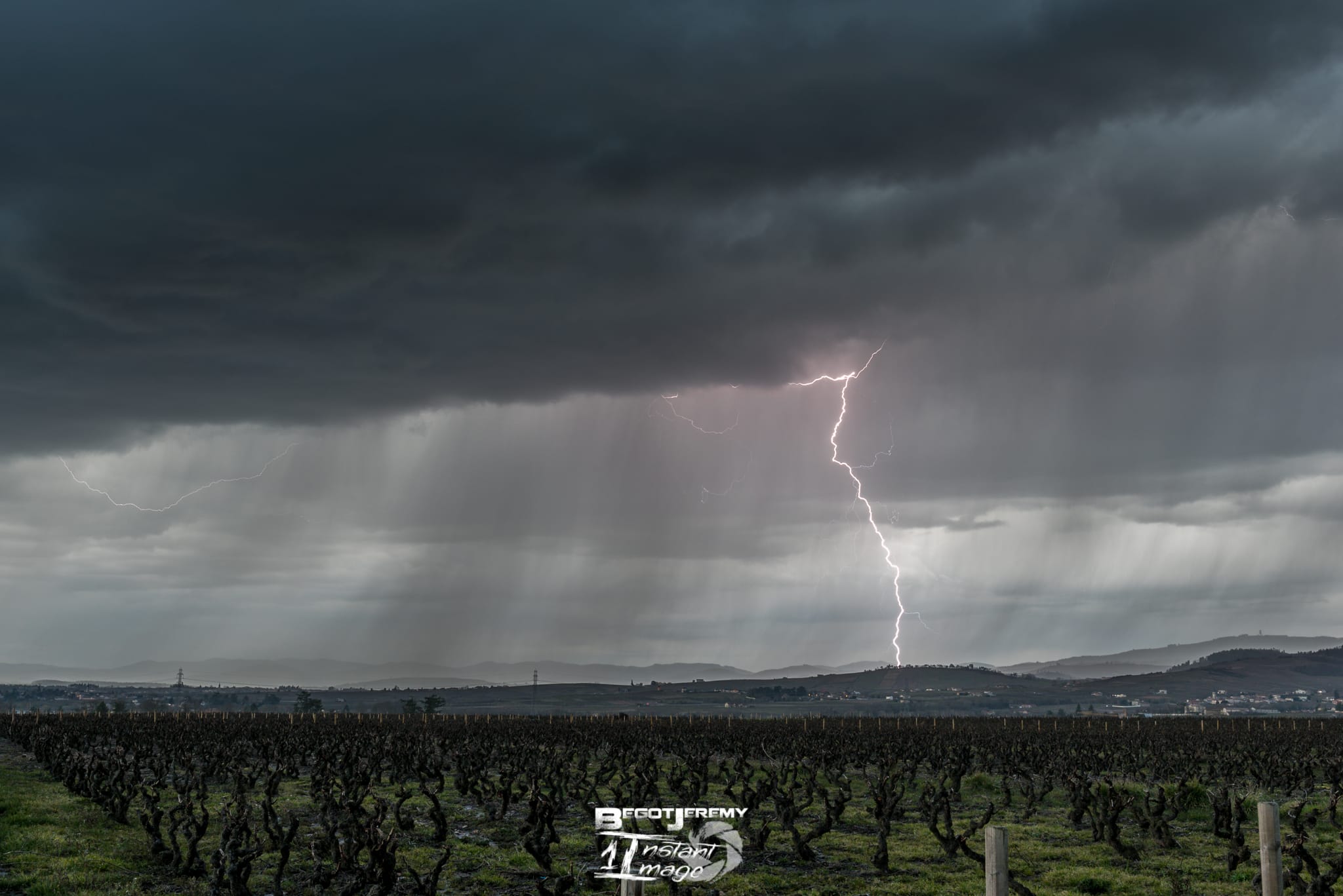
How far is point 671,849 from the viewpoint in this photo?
70.9 feet

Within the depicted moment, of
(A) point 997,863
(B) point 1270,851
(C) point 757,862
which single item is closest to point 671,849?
(C) point 757,862

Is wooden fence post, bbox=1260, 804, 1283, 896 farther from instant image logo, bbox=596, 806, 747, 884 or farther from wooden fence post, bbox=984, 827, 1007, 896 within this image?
instant image logo, bbox=596, 806, 747, 884

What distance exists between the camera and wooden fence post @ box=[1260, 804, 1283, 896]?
14.5 m

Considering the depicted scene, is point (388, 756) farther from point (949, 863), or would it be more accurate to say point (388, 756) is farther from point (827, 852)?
point (949, 863)

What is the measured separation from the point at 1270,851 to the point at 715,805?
25864 millimetres

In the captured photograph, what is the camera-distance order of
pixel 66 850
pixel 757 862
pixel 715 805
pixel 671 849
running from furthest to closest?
1. pixel 715 805
2. pixel 757 862
3. pixel 66 850
4. pixel 671 849

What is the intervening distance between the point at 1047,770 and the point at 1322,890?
33.5m

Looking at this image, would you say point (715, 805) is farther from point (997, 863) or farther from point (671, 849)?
point (997, 863)

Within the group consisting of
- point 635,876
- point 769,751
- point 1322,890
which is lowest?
point 769,751

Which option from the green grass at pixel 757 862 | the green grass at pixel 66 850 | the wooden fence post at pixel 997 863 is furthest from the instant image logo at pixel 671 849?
the green grass at pixel 66 850

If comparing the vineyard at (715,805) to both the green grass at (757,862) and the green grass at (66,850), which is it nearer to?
the green grass at (757,862)

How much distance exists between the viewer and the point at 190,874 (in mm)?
22734

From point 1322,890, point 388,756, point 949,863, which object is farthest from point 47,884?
point 388,756

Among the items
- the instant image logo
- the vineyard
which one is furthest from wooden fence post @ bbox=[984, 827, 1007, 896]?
the instant image logo
